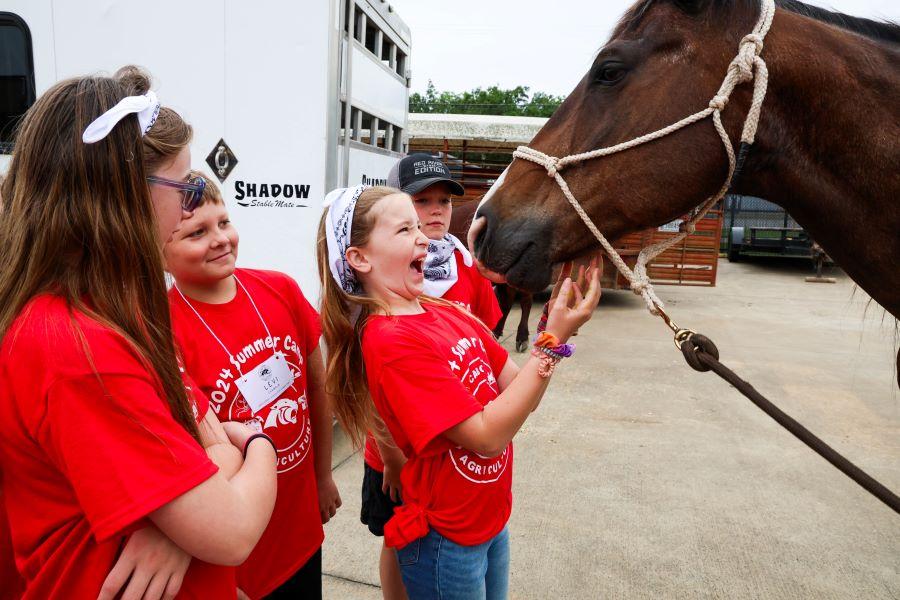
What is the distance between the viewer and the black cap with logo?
2.39 m

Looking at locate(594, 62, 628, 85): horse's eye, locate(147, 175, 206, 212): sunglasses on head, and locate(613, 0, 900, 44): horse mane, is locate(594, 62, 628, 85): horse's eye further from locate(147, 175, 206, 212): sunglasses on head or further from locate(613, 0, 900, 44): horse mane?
locate(147, 175, 206, 212): sunglasses on head

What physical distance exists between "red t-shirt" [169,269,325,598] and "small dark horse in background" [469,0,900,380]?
2.02 ft

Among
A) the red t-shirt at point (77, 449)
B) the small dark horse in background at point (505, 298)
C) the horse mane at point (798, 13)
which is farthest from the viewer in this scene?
the small dark horse in background at point (505, 298)

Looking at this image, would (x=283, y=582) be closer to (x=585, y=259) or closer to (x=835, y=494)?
(x=585, y=259)

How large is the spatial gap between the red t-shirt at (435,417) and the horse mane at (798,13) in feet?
3.19

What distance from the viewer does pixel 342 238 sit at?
1516 mm

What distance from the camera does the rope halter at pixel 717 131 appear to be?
1.42 m

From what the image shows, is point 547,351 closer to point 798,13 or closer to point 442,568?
point 442,568

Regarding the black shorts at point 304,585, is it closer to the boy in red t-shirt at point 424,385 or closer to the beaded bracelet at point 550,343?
the boy in red t-shirt at point 424,385

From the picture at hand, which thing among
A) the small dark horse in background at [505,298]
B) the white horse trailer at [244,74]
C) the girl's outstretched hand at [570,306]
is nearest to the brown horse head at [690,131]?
the girl's outstretched hand at [570,306]

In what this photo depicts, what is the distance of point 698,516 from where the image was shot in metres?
3.04

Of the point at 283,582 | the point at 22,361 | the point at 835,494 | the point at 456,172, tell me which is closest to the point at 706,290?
the point at 456,172

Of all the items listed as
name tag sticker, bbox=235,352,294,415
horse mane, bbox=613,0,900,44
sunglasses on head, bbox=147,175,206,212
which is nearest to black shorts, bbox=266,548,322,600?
name tag sticker, bbox=235,352,294,415

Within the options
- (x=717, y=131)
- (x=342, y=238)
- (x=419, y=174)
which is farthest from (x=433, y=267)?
(x=717, y=131)
